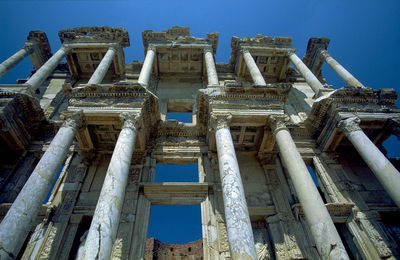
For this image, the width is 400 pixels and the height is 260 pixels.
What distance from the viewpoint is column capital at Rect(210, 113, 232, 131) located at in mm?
9102

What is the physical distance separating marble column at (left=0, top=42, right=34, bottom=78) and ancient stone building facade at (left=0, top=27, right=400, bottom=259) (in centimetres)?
11

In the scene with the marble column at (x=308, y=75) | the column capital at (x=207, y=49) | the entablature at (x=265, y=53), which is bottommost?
the marble column at (x=308, y=75)

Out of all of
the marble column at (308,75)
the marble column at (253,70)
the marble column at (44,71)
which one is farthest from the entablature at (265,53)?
the marble column at (44,71)

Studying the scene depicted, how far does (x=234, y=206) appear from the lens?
6496 millimetres

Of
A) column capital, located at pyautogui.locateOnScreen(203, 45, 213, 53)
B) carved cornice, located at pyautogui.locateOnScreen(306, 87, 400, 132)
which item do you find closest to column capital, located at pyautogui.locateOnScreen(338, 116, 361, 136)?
carved cornice, located at pyautogui.locateOnScreen(306, 87, 400, 132)

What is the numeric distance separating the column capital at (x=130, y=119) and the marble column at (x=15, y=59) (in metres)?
8.00

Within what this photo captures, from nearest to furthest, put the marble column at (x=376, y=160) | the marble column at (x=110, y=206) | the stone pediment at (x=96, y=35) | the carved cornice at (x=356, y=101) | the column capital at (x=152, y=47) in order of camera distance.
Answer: the marble column at (x=110, y=206), the marble column at (x=376, y=160), the carved cornice at (x=356, y=101), the column capital at (x=152, y=47), the stone pediment at (x=96, y=35)

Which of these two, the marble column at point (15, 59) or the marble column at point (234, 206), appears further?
the marble column at point (15, 59)

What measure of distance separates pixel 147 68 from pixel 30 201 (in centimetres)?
884

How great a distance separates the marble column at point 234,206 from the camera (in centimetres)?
570

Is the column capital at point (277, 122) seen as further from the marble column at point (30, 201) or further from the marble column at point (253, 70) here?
the marble column at point (30, 201)

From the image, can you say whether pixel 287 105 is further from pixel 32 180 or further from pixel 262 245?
pixel 32 180

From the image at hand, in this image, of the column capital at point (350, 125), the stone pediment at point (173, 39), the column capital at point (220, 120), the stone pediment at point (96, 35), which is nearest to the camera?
the column capital at point (220, 120)

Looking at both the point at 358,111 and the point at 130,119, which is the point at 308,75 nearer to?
the point at 358,111
